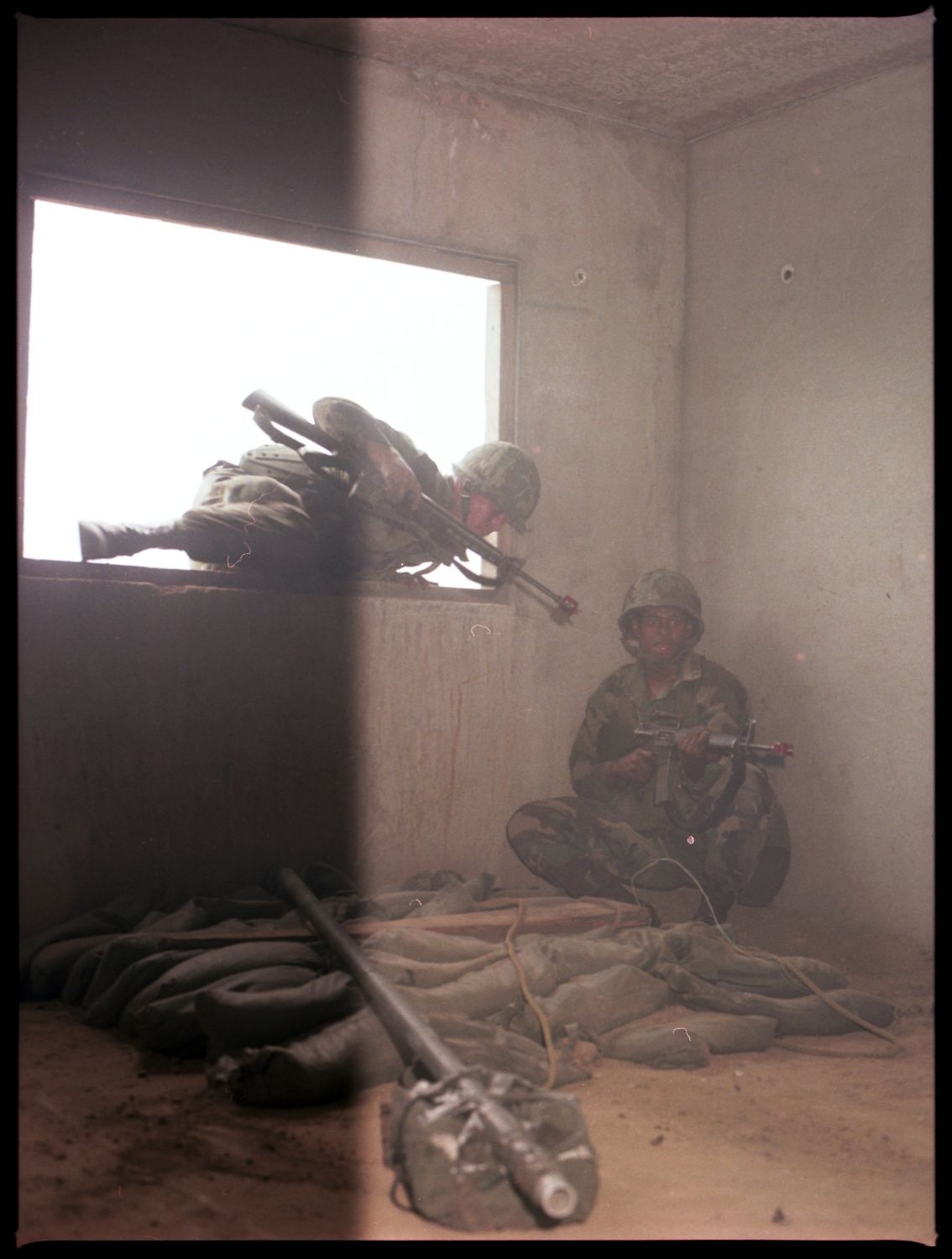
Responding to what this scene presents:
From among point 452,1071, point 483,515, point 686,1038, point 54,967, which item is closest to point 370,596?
point 483,515

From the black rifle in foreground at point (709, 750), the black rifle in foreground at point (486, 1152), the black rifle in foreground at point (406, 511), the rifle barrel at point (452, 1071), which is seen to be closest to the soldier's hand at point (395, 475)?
the black rifle in foreground at point (406, 511)

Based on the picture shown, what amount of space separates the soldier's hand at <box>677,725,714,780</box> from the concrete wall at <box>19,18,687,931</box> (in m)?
0.76

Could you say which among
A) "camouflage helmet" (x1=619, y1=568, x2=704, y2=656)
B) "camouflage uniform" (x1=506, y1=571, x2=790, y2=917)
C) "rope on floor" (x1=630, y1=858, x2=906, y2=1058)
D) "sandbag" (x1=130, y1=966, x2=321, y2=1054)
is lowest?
"rope on floor" (x1=630, y1=858, x2=906, y2=1058)

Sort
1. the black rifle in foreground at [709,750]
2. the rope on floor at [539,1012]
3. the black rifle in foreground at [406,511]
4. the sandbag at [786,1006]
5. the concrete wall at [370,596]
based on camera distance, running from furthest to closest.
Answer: the black rifle in foreground at [406,511] < the black rifle in foreground at [709,750] < the concrete wall at [370,596] < the sandbag at [786,1006] < the rope on floor at [539,1012]

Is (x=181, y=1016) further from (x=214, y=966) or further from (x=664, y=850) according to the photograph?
(x=664, y=850)

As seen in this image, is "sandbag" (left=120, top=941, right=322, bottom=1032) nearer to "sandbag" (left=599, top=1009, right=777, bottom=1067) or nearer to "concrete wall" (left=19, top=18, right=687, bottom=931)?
"sandbag" (left=599, top=1009, right=777, bottom=1067)

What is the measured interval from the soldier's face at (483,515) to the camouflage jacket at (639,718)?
72cm

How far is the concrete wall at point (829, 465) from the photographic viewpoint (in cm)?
401

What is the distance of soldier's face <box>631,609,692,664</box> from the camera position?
433 centimetres

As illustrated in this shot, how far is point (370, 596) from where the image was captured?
166 inches

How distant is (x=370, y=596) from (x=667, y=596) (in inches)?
42.3

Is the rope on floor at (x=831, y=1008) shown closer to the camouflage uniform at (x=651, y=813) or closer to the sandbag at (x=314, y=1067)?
the camouflage uniform at (x=651, y=813)

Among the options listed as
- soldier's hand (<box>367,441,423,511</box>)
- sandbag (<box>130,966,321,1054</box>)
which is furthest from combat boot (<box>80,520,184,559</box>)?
sandbag (<box>130,966,321,1054</box>)

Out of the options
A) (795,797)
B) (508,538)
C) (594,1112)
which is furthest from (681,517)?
(594,1112)
